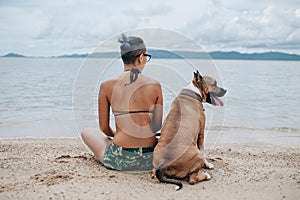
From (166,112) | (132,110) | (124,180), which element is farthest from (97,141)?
(166,112)

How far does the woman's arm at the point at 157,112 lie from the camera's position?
460 cm

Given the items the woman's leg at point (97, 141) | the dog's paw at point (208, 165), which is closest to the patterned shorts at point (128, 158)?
the woman's leg at point (97, 141)

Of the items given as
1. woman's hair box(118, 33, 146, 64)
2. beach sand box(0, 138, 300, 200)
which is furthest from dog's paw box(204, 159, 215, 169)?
woman's hair box(118, 33, 146, 64)

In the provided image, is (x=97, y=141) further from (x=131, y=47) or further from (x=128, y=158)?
(x=131, y=47)

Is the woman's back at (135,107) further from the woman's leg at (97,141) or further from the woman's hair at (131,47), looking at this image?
the woman's leg at (97,141)

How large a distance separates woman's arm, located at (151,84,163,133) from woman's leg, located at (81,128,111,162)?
2.66ft

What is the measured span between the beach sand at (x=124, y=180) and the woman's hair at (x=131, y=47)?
61.0 inches

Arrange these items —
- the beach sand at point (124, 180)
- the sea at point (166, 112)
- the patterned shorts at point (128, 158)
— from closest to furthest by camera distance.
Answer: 1. the beach sand at point (124, 180)
2. the patterned shorts at point (128, 158)
3. the sea at point (166, 112)

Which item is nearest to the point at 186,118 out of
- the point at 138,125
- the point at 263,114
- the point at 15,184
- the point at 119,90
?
the point at 138,125

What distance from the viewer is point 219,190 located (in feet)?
14.7

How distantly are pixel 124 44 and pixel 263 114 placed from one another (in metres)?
9.37

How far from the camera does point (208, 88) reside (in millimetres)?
5512

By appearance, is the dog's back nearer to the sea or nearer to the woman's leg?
the sea

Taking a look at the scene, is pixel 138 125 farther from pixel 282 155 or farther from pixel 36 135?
pixel 36 135
